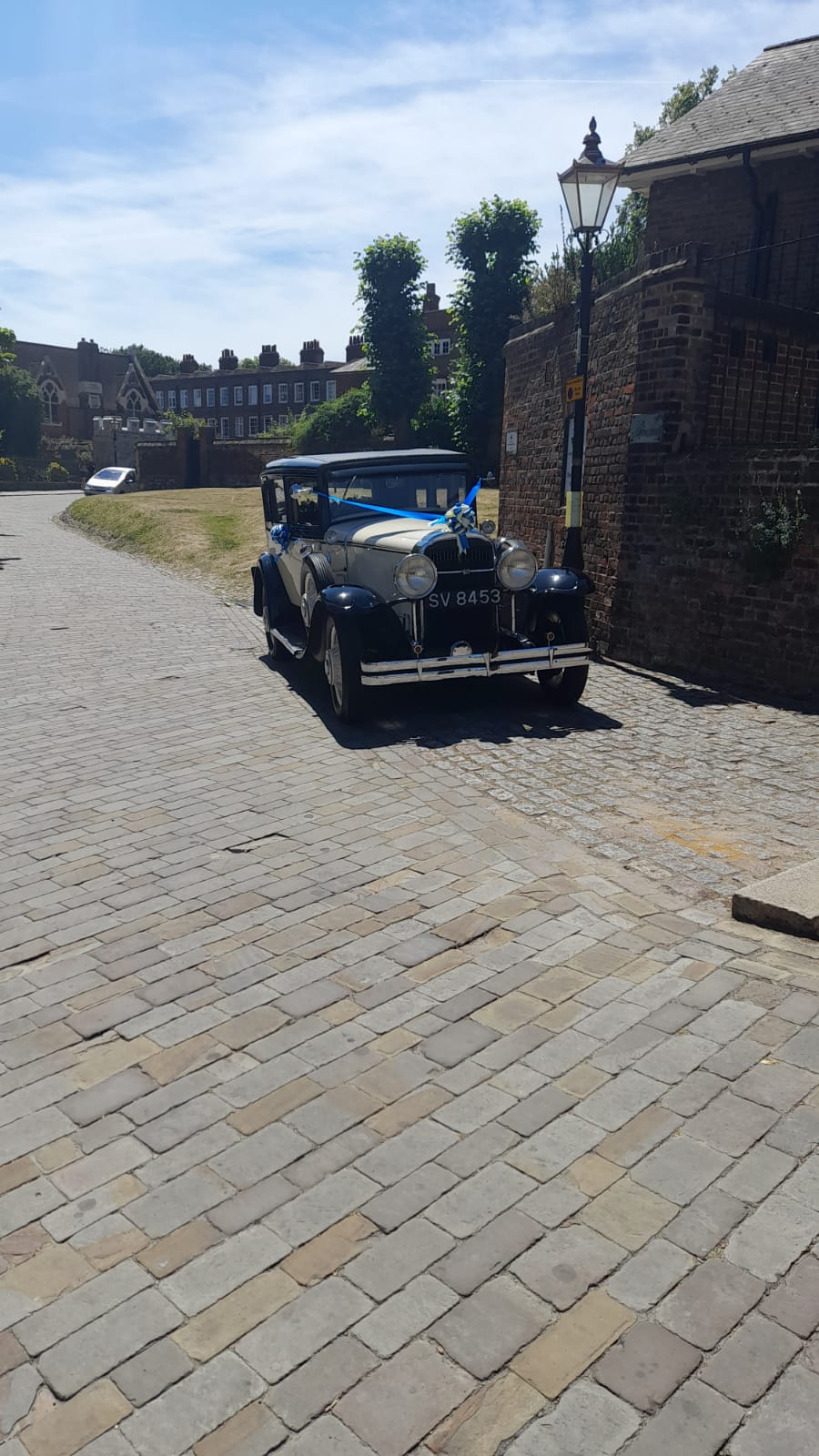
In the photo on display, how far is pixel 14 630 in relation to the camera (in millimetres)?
13273

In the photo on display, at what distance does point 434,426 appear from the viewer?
39.9 m

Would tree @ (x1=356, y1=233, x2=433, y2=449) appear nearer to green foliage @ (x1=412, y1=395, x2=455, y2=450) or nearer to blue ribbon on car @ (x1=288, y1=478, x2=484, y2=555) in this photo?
green foliage @ (x1=412, y1=395, x2=455, y2=450)

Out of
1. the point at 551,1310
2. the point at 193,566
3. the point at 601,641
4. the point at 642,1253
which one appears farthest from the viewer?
the point at 193,566

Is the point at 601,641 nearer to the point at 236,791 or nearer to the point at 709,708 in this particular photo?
the point at 709,708

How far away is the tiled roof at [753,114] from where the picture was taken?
52.6 ft

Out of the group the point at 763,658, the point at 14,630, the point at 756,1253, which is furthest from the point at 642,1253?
the point at 14,630

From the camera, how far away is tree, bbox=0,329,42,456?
62094mm

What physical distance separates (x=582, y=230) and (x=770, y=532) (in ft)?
11.9

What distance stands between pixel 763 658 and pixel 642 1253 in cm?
721

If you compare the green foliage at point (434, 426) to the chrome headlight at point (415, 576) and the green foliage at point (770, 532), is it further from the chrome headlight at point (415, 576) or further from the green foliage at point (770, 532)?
the chrome headlight at point (415, 576)

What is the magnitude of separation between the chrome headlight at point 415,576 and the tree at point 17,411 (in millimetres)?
61487

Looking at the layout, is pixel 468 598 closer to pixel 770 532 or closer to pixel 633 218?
pixel 770 532

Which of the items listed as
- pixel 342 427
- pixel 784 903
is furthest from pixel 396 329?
pixel 784 903

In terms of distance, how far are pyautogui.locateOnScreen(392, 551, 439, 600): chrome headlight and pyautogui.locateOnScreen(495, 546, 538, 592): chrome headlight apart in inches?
28.8
